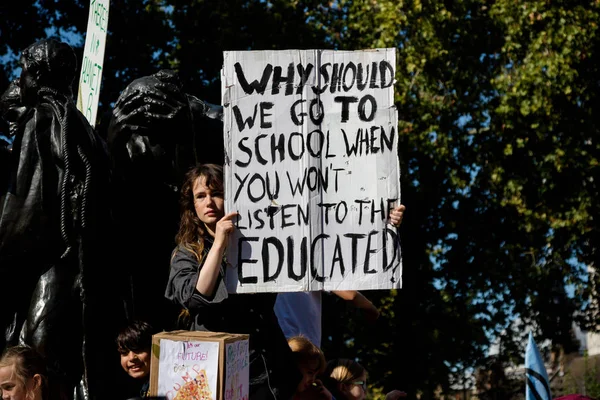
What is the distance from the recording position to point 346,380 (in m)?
5.95

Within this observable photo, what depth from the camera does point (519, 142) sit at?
672 inches

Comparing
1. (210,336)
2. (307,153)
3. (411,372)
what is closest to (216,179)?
(307,153)

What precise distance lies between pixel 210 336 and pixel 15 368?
1.05 meters

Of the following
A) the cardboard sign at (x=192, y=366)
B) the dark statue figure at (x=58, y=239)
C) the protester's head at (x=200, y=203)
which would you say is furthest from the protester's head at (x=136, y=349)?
the cardboard sign at (x=192, y=366)

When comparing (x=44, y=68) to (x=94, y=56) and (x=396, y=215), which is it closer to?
(x=94, y=56)

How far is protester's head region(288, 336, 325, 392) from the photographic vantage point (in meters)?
5.15

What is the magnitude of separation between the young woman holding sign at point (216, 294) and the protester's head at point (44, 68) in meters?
1.25

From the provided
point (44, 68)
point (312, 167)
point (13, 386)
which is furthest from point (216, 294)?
point (44, 68)

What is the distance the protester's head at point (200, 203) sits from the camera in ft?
14.6

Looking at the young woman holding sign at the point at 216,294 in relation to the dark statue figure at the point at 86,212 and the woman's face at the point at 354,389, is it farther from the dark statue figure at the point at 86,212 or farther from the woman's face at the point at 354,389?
the woman's face at the point at 354,389

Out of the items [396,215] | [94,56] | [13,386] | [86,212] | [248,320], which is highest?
[94,56]

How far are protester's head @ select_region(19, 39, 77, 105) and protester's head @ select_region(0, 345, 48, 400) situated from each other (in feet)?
4.98

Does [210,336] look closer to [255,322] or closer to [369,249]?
[255,322]

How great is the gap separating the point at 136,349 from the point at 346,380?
1.51 meters
